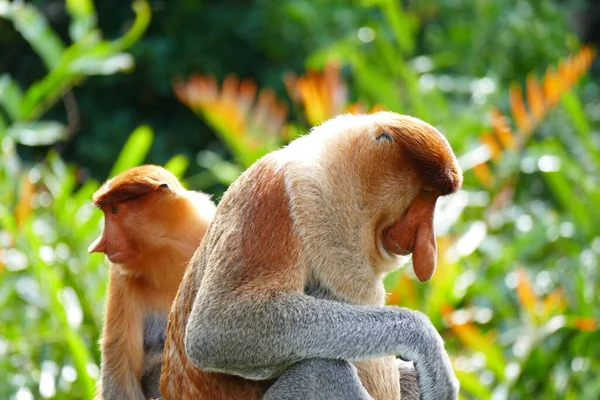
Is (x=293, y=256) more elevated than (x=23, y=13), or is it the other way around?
(x=293, y=256)

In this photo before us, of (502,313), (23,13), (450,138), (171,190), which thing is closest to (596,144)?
(450,138)

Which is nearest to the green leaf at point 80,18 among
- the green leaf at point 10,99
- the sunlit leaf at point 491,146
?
the green leaf at point 10,99

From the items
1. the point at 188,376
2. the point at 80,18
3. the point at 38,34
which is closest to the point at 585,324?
the point at 188,376

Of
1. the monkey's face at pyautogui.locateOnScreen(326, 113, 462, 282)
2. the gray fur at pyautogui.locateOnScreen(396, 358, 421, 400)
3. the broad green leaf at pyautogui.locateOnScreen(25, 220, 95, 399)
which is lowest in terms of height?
the broad green leaf at pyautogui.locateOnScreen(25, 220, 95, 399)

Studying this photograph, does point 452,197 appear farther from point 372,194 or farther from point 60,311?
point 60,311

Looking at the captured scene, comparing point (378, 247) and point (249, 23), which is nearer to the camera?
point (378, 247)

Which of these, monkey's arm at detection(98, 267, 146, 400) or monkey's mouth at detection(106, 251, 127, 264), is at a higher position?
monkey's mouth at detection(106, 251, 127, 264)

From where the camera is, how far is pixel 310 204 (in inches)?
102

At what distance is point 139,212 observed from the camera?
3.35 metres

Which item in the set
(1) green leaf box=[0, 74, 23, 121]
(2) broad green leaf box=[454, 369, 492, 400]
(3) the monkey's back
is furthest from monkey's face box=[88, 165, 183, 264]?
(1) green leaf box=[0, 74, 23, 121]

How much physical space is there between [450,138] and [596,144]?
1.60 m

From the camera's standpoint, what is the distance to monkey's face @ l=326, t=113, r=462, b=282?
8.63 feet

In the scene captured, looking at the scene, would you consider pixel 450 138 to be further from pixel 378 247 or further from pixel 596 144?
pixel 378 247

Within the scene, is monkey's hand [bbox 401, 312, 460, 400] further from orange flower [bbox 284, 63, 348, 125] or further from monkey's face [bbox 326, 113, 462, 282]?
orange flower [bbox 284, 63, 348, 125]
